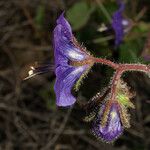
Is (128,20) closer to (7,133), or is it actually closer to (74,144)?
(74,144)

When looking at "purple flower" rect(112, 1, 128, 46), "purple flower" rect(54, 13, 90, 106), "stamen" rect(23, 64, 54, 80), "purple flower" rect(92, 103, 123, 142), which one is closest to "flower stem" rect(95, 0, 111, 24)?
"purple flower" rect(112, 1, 128, 46)

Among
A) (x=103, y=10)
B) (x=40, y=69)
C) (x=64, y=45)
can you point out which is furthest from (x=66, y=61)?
(x=103, y=10)

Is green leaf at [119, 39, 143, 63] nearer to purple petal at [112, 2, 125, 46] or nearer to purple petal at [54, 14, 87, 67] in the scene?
purple petal at [112, 2, 125, 46]

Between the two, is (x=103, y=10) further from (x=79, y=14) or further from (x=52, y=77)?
(x=52, y=77)

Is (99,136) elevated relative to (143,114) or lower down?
elevated

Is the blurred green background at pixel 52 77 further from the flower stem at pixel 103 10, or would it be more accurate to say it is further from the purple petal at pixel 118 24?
the purple petal at pixel 118 24

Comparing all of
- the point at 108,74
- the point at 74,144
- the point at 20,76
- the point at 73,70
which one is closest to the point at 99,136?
the point at 73,70
